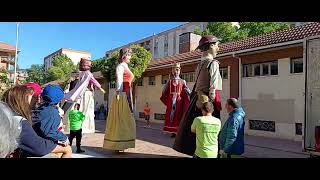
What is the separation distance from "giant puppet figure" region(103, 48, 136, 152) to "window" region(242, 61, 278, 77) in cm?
856

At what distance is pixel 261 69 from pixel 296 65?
1597 mm

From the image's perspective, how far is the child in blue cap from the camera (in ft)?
9.87

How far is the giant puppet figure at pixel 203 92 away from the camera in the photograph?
4793mm

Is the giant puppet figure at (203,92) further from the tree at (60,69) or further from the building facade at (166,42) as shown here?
the building facade at (166,42)

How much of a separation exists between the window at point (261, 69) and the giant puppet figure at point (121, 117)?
28.1 feet

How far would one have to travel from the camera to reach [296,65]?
40.3ft

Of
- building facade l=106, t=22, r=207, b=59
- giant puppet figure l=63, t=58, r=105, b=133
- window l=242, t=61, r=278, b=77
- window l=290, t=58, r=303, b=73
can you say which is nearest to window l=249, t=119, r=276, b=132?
window l=242, t=61, r=278, b=77

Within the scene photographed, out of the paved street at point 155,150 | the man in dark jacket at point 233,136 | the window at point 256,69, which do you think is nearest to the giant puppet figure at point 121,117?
the paved street at point 155,150

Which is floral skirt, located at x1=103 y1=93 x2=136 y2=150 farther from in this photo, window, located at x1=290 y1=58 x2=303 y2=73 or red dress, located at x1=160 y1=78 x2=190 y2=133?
window, located at x1=290 y1=58 x2=303 y2=73

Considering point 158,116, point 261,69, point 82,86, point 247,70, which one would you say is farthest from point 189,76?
point 82,86

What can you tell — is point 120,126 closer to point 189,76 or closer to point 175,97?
point 175,97
